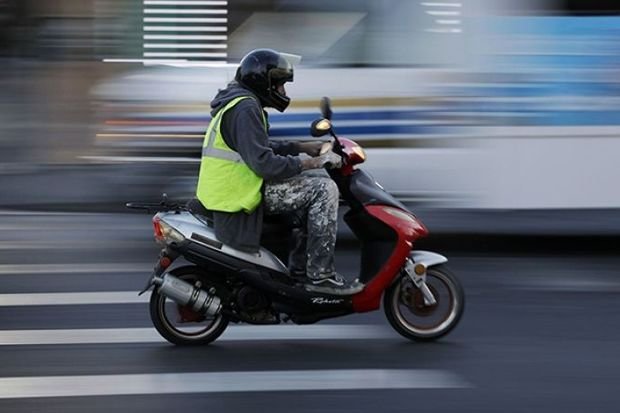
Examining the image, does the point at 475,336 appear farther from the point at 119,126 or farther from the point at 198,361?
the point at 119,126

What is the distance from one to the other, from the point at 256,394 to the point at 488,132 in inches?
197

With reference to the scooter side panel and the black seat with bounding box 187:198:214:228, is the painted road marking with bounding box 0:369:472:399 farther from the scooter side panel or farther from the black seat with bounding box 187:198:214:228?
the black seat with bounding box 187:198:214:228

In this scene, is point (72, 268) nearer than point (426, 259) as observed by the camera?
No

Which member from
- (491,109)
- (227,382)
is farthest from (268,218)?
(491,109)

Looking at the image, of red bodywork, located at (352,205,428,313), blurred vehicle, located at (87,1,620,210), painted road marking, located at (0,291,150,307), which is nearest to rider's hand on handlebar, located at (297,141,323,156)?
red bodywork, located at (352,205,428,313)

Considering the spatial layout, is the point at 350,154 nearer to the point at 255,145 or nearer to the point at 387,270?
the point at 255,145

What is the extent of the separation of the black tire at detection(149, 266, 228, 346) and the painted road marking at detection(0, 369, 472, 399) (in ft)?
2.16

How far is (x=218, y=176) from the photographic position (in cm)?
749

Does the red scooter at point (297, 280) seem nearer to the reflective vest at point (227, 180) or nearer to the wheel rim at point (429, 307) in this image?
the wheel rim at point (429, 307)

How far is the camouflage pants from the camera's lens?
296 inches

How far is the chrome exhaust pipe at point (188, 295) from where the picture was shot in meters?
7.49

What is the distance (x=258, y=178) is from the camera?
7.46 metres

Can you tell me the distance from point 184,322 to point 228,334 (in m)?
0.38

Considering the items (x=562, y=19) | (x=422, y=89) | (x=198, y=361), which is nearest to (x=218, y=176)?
(x=198, y=361)
